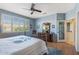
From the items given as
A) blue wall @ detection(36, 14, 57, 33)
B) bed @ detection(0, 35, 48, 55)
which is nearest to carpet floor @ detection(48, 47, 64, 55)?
bed @ detection(0, 35, 48, 55)

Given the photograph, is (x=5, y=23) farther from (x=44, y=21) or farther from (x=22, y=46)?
(x=44, y=21)

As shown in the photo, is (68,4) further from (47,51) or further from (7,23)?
(7,23)

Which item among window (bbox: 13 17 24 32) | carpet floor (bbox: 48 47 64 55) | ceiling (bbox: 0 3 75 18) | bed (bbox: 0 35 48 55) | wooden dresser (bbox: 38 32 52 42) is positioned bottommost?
carpet floor (bbox: 48 47 64 55)

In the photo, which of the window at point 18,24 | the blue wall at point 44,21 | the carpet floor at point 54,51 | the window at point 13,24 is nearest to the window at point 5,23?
the window at point 13,24

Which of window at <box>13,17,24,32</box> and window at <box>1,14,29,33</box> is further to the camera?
window at <box>13,17,24,32</box>

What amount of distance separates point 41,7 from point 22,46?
39.2 inches

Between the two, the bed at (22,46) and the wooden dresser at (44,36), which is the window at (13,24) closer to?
the bed at (22,46)

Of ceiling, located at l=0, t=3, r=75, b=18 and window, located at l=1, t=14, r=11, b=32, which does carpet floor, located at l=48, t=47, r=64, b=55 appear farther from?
window, located at l=1, t=14, r=11, b=32

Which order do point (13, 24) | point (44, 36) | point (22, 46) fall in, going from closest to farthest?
point (22, 46), point (13, 24), point (44, 36)

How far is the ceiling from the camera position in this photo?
281 cm

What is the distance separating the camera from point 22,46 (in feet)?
9.04

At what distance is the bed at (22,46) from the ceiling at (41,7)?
1.90 feet

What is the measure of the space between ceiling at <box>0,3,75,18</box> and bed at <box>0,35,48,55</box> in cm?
58

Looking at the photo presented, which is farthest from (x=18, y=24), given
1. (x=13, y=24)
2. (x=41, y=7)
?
(x=41, y=7)
